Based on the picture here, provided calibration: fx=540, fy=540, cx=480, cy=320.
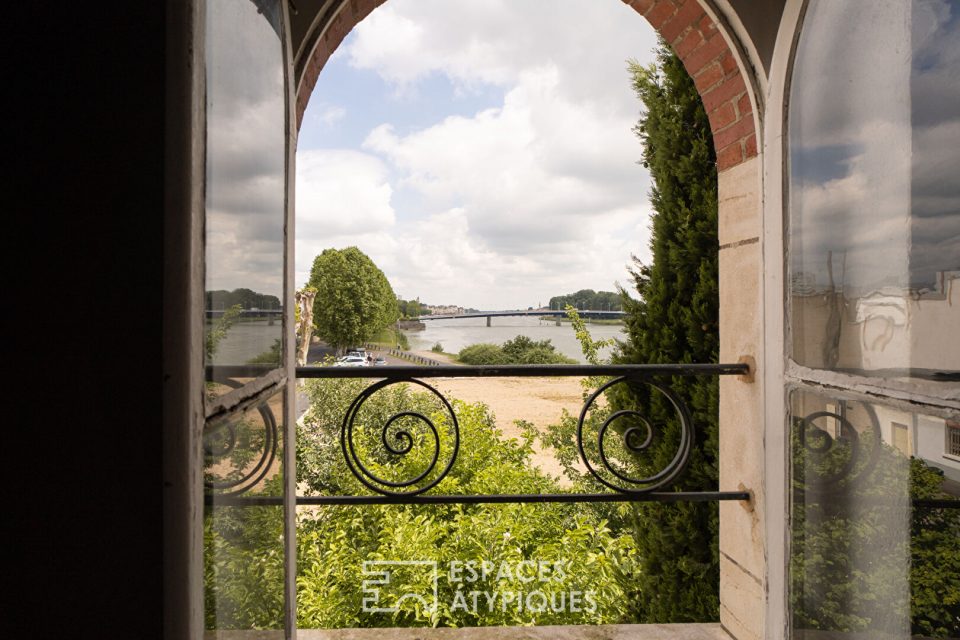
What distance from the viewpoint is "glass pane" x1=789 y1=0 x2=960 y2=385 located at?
75 centimetres

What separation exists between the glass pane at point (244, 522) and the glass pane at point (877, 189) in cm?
95

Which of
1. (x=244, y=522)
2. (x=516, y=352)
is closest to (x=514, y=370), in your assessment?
(x=244, y=522)

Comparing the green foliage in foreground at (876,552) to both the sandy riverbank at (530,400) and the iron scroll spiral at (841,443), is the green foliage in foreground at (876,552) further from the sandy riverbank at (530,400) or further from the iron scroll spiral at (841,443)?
the sandy riverbank at (530,400)

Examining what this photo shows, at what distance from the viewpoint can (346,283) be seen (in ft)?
33.2

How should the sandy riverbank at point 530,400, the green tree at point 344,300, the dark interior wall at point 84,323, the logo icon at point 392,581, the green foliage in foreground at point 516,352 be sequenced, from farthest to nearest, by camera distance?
the green tree at point 344,300, the green foliage in foreground at point 516,352, the sandy riverbank at point 530,400, the logo icon at point 392,581, the dark interior wall at point 84,323

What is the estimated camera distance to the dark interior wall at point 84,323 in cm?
44

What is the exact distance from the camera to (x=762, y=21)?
131cm

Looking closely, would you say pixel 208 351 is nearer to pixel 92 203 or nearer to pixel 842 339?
pixel 92 203

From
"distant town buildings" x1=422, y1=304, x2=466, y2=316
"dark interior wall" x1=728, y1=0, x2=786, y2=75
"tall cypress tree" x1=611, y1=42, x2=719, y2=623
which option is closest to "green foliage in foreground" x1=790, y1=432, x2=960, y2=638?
"dark interior wall" x1=728, y1=0, x2=786, y2=75

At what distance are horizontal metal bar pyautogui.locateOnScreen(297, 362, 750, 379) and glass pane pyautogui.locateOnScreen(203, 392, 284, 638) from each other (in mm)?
436

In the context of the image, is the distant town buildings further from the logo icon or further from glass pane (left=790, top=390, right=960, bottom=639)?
glass pane (left=790, top=390, right=960, bottom=639)

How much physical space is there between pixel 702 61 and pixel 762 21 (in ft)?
0.82

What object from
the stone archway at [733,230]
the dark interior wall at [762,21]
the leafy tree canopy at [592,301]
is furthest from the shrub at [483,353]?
the dark interior wall at [762,21]

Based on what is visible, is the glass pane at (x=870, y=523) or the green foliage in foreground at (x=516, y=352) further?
the green foliage in foreground at (x=516, y=352)
